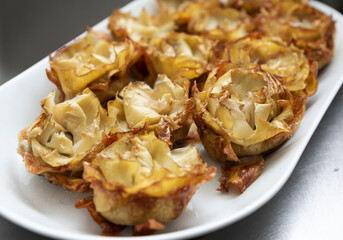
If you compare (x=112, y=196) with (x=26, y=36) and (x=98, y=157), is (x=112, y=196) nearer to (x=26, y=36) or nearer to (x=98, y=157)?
(x=98, y=157)

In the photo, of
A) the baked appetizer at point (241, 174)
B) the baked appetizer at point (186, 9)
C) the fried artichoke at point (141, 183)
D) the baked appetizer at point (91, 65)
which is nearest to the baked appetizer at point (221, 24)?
the baked appetizer at point (186, 9)

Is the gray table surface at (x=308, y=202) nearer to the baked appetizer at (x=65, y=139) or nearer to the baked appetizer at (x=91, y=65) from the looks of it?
the baked appetizer at (x=65, y=139)

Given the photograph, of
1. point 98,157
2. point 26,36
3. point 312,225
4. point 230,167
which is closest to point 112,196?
point 98,157

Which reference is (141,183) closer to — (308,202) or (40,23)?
(308,202)

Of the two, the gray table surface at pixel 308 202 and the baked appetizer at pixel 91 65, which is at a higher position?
the baked appetizer at pixel 91 65

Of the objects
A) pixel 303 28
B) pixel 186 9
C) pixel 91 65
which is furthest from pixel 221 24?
pixel 91 65
